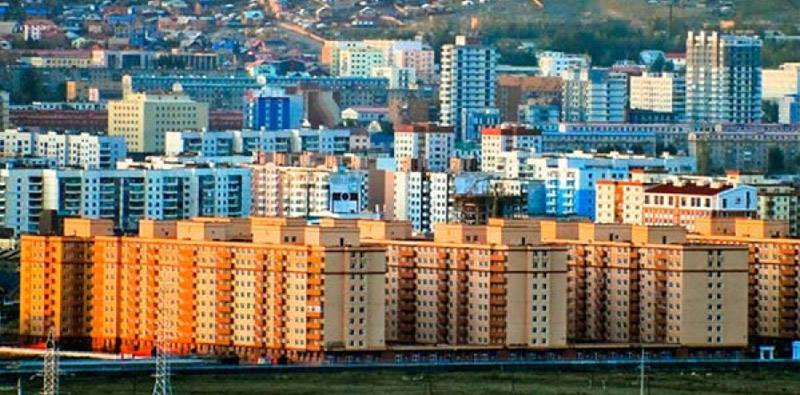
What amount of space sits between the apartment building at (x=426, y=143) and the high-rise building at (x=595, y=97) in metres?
11.3

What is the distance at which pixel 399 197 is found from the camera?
79562 millimetres

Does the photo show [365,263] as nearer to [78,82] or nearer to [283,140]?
[283,140]

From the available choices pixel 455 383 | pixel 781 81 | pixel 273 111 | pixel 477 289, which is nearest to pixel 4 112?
pixel 273 111

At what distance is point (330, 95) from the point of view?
105 m

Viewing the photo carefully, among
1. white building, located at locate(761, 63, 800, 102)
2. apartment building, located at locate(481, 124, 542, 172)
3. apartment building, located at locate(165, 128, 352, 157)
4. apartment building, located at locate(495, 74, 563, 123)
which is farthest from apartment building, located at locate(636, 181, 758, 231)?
white building, located at locate(761, 63, 800, 102)

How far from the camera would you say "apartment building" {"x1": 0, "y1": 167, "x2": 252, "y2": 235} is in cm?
7738

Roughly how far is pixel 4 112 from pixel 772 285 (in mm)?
36373

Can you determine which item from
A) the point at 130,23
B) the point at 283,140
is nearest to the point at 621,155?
the point at 283,140

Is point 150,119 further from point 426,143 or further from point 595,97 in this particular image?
point 595,97

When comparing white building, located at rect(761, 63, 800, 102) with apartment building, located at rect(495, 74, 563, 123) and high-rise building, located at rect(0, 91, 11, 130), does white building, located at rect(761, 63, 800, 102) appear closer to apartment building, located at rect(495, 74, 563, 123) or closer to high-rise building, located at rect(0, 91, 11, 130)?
apartment building, located at rect(495, 74, 563, 123)

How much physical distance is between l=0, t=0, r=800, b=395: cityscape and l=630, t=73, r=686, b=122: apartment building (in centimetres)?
13

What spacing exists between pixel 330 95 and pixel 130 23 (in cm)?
1581

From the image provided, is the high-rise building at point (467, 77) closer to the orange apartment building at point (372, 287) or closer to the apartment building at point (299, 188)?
the apartment building at point (299, 188)

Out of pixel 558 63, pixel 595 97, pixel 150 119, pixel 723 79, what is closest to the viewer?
pixel 150 119
